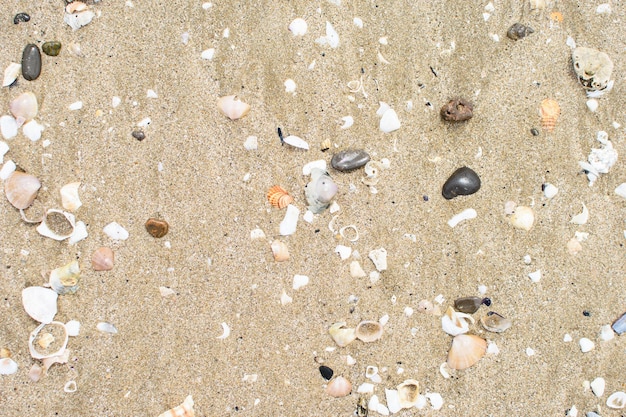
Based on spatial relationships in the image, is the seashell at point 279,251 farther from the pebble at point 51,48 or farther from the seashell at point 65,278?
the pebble at point 51,48

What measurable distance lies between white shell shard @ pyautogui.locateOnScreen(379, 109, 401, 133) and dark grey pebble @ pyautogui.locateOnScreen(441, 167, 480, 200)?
17.6 inches

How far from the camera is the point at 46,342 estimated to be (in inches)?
117

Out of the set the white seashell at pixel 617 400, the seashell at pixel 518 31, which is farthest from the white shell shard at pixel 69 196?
the white seashell at pixel 617 400

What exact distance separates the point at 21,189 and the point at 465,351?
8.83ft

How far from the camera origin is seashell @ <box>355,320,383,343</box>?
304cm

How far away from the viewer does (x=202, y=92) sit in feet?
10.1

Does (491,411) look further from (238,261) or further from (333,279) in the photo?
(238,261)

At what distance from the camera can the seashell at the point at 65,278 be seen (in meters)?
2.96

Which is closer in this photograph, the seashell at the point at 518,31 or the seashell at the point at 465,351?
the seashell at the point at 465,351

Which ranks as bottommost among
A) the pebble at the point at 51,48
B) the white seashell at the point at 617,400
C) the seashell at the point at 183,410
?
the white seashell at the point at 617,400

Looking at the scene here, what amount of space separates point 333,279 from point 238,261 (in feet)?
1.85

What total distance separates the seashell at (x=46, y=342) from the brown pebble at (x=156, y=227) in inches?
30.0

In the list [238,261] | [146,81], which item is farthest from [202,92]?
[238,261]

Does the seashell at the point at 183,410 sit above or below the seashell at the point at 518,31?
below
